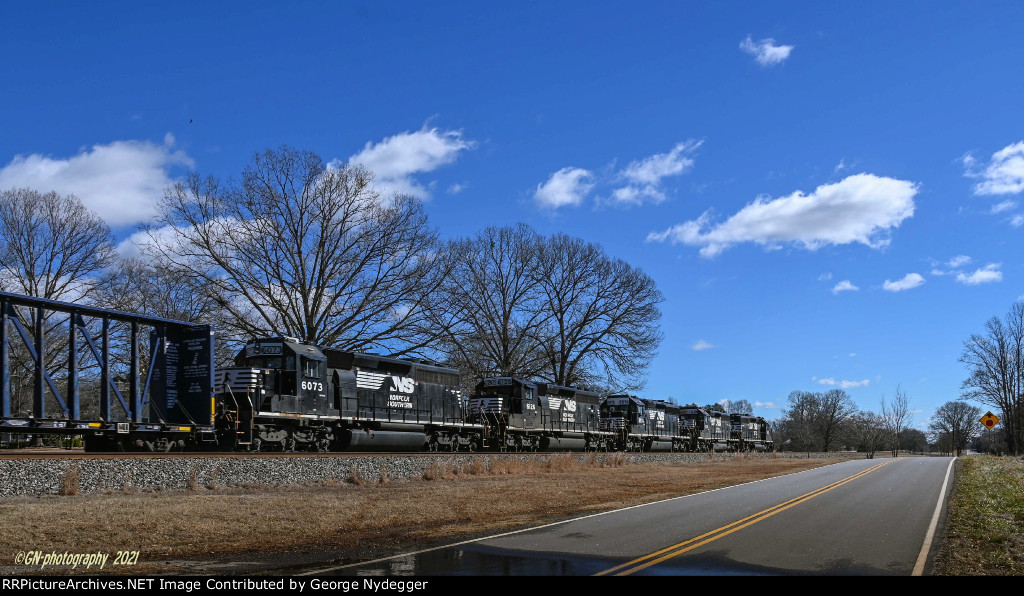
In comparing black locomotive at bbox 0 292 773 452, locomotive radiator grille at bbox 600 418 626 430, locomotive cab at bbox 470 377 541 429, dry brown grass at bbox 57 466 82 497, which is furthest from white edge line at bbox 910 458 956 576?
locomotive radiator grille at bbox 600 418 626 430

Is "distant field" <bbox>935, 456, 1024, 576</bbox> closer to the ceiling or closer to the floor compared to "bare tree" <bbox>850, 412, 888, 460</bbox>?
closer to the ceiling

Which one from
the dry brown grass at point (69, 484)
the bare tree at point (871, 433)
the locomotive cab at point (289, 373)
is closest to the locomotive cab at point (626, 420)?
the locomotive cab at point (289, 373)

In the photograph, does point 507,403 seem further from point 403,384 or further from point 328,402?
point 328,402

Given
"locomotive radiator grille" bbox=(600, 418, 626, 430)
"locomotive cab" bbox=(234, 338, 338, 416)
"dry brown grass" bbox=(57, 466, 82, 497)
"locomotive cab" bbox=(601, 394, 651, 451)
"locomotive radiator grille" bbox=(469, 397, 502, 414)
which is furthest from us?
"locomotive cab" bbox=(601, 394, 651, 451)

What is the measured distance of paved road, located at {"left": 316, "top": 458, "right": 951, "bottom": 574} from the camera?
9.87 m

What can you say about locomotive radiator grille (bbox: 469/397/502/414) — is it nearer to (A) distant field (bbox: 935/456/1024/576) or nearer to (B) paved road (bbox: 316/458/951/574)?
(B) paved road (bbox: 316/458/951/574)

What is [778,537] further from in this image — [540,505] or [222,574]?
[222,574]

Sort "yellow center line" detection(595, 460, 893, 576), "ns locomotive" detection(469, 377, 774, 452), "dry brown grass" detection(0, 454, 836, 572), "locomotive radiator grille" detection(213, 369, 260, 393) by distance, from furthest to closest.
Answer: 1. "ns locomotive" detection(469, 377, 774, 452)
2. "locomotive radiator grille" detection(213, 369, 260, 393)
3. "dry brown grass" detection(0, 454, 836, 572)
4. "yellow center line" detection(595, 460, 893, 576)

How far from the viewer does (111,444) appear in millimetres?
19453

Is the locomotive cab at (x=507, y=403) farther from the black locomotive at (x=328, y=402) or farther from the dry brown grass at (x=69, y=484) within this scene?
the dry brown grass at (x=69, y=484)

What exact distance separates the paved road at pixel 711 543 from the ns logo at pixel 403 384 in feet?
46.5

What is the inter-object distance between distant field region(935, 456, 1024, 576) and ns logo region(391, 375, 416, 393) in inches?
752
